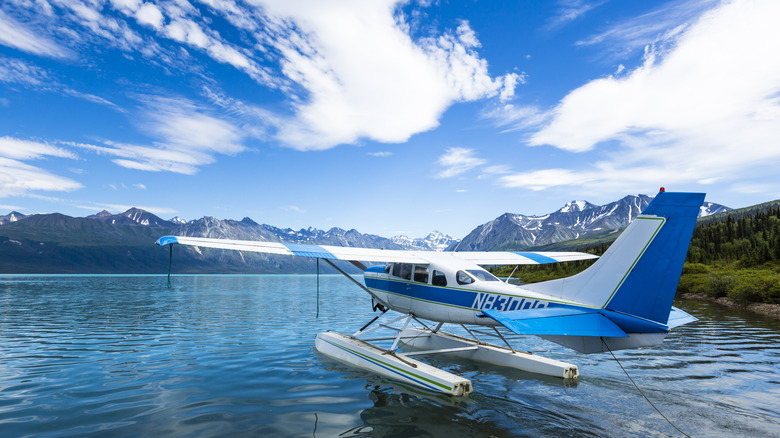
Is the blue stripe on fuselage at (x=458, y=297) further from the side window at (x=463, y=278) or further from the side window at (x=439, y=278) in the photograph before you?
the side window at (x=463, y=278)

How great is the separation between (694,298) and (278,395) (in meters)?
41.9

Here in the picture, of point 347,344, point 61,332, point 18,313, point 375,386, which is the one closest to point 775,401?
point 375,386

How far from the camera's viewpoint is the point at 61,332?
16.3 m

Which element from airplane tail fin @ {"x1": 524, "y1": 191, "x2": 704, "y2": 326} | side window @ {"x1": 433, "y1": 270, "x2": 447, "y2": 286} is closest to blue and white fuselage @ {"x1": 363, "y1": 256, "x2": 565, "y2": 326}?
side window @ {"x1": 433, "y1": 270, "x2": 447, "y2": 286}

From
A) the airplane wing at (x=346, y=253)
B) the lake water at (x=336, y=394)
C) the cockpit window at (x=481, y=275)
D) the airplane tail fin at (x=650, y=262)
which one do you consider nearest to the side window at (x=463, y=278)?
the cockpit window at (x=481, y=275)

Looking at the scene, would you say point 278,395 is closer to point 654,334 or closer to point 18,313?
point 654,334

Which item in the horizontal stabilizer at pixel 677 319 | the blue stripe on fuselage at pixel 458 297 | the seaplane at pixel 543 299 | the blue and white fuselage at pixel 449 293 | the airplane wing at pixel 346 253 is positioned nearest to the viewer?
the seaplane at pixel 543 299

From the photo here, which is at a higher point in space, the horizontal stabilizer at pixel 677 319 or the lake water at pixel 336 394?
the horizontal stabilizer at pixel 677 319

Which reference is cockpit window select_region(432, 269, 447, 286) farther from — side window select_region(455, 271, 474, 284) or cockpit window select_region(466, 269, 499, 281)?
cockpit window select_region(466, 269, 499, 281)

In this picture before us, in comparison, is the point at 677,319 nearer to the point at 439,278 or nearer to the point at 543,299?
the point at 543,299

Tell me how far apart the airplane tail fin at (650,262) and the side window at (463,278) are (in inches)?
115

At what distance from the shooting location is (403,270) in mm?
11375

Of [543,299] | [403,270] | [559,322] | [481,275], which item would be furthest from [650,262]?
→ [403,270]

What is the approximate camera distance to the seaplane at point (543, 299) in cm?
686
